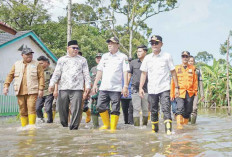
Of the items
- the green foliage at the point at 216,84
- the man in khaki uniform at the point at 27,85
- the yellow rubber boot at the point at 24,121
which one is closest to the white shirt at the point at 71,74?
the man in khaki uniform at the point at 27,85

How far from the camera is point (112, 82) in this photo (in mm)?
6902

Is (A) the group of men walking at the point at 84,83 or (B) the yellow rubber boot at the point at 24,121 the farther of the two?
(B) the yellow rubber boot at the point at 24,121

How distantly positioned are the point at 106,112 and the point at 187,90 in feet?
7.96

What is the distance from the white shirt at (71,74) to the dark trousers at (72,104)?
0.40ft

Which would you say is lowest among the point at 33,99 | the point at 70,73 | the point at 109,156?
the point at 109,156

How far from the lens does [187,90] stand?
27.1 feet

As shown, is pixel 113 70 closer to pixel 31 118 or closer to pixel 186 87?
pixel 31 118

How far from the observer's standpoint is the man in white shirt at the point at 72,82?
6.85 meters

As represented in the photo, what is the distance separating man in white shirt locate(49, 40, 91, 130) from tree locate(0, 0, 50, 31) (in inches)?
941

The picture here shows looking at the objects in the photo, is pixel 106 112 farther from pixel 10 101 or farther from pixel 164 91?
pixel 10 101

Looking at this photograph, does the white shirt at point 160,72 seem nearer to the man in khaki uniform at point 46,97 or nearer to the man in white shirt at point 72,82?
the man in white shirt at point 72,82

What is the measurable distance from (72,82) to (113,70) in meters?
0.93

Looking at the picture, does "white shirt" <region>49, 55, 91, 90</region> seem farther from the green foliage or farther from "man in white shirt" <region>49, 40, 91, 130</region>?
the green foliage

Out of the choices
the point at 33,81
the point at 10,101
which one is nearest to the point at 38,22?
the point at 10,101
